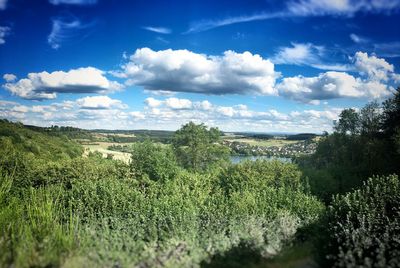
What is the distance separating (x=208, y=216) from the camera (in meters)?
11.8

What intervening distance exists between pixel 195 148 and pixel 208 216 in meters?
43.3

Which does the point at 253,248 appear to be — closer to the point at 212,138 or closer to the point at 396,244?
the point at 396,244

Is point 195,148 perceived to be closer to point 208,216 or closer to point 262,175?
point 262,175

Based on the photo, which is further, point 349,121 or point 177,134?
point 177,134

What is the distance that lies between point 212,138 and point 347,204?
48535mm

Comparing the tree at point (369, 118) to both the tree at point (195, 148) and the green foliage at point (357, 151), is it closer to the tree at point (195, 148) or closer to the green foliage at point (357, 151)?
the green foliage at point (357, 151)

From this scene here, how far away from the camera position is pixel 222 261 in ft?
25.8

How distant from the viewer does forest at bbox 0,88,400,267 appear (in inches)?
285

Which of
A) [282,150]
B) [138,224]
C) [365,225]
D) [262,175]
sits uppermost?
[365,225]

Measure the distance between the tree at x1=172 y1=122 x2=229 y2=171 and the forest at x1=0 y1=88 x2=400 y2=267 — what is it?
18.0m

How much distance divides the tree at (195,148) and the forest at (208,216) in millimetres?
17961

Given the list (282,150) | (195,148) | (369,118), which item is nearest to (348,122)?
(369,118)

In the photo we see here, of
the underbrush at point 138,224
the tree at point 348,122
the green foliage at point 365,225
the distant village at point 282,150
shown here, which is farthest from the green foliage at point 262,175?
the distant village at point 282,150

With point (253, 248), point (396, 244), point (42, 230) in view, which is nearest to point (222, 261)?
Answer: point (253, 248)
